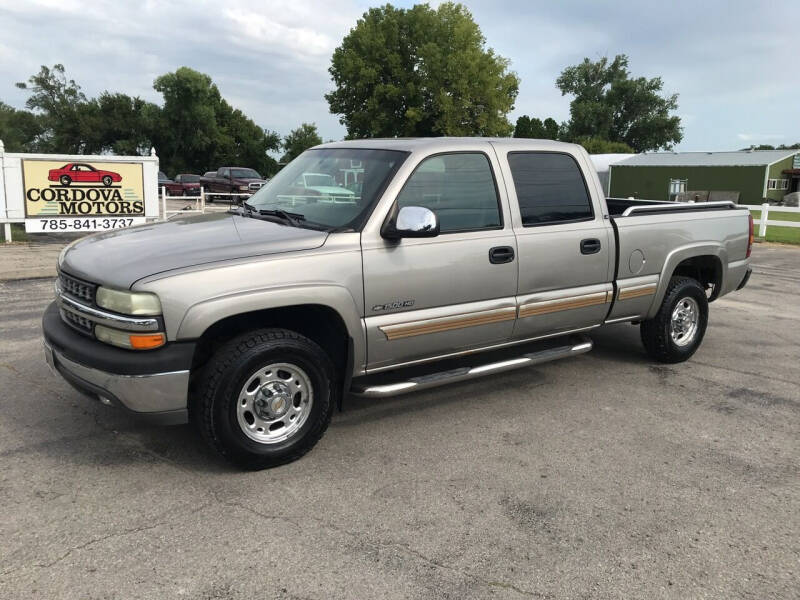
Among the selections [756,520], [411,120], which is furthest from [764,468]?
[411,120]

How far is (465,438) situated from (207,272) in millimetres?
1949

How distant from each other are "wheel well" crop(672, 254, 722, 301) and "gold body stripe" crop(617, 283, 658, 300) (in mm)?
571

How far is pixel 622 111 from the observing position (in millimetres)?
89000

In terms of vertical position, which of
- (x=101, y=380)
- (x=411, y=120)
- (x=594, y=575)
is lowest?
(x=594, y=575)

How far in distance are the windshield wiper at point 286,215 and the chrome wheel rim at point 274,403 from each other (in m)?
0.98

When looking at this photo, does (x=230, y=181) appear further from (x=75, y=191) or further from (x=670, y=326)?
(x=670, y=326)

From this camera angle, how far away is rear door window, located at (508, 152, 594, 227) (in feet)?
15.7

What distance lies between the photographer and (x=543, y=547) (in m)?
3.08

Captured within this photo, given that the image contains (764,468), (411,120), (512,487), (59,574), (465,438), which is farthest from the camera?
(411,120)

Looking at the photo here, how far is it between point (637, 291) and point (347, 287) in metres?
2.73

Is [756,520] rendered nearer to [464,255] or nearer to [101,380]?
[464,255]

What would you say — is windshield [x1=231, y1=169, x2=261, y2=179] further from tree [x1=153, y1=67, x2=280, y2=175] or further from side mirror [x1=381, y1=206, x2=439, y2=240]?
tree [x1=153, y1=67, x2=280, y2=175]

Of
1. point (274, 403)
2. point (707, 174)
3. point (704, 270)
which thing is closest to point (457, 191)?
point (274, 403)

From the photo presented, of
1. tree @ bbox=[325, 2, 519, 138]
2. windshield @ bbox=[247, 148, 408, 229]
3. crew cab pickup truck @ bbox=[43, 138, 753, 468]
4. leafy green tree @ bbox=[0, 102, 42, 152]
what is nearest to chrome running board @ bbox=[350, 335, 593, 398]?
crew cab pickup truck @ bbox=[43, 138, 753, 468]
